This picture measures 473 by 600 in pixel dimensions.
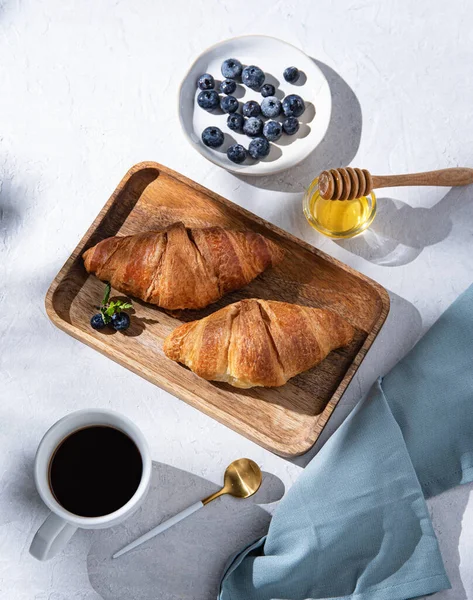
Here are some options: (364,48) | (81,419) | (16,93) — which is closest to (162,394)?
(81,419)

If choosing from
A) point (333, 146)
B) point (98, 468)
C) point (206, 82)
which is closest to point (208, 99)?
point (206, 82)

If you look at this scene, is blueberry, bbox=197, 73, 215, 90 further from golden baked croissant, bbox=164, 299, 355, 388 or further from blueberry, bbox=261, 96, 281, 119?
golden baked croissant, bbox=164, 299, 355, 388

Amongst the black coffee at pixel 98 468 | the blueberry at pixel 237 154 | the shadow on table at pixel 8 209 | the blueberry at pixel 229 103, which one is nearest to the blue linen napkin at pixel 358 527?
the black coffee at pixel 98 468

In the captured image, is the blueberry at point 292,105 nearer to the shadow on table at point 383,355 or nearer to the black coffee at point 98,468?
the shadow on table at point 383,355

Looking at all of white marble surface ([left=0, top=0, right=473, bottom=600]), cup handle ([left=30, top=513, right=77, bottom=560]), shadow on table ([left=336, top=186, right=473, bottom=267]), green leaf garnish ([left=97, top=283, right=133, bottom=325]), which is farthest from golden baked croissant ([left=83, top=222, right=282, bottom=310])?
cup handle ([left=30, top=513, right=77, bottom=560])

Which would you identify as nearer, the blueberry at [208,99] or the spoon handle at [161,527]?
the spoon handle at [161,527]
